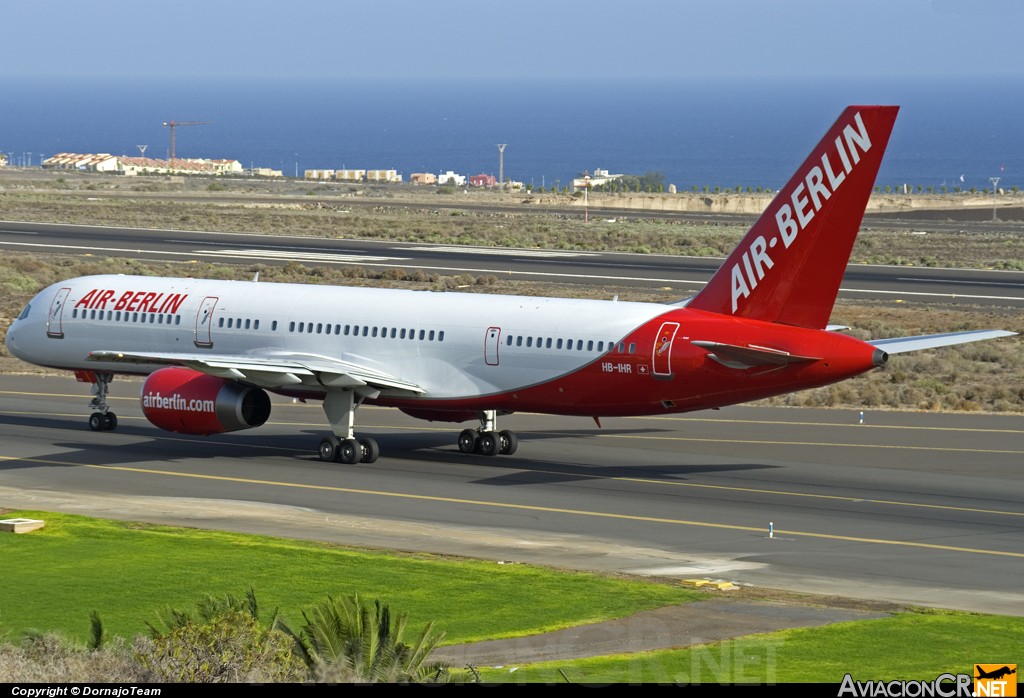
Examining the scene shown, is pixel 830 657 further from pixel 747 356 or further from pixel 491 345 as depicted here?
pixel 491 345

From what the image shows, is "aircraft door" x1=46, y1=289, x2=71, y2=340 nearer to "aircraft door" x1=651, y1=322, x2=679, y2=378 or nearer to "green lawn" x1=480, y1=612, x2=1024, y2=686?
"aircraft door" x1=651, y1=322, x2=679, y2=378

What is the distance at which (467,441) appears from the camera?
41938 mm

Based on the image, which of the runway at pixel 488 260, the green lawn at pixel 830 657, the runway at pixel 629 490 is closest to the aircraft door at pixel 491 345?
the runway at pixel 629 490

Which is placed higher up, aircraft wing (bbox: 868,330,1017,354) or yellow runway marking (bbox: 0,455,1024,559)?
aircraft wing (bbox: 868,330,1017,354)

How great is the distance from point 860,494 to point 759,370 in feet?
12.3

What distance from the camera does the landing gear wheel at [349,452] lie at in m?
40.2

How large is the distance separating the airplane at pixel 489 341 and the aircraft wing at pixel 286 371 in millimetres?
60

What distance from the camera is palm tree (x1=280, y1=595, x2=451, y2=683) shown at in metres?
15.4

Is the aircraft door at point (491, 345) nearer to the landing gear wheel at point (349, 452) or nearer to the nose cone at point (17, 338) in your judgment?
the landing gear wheel at point (349, 452)

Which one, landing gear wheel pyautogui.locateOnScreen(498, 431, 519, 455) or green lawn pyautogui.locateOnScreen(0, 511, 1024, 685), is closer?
green lawn pyautogui.locateOnScreen(0, 511, 1024, 685)

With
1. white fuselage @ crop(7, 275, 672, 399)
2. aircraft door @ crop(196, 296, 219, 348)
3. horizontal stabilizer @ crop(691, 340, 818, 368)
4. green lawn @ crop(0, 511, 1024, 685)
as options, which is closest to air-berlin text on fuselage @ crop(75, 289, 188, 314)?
white fuselage @ crop(7, 275, 672, 399)

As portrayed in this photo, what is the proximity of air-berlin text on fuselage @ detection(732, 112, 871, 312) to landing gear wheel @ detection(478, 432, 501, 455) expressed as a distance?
804 cm

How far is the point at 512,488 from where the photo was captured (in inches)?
1463

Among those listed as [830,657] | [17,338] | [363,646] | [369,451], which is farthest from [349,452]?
[363,646]
